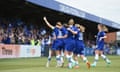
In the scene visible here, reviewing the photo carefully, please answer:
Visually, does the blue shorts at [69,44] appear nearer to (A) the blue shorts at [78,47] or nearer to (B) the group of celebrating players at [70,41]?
(B) the group of celebrating players at [70,41]

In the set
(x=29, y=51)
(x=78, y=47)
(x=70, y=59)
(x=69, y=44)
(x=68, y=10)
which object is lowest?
(x=70, y=59)

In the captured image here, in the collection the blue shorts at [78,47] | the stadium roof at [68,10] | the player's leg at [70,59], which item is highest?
the stadium roof at [68,10]

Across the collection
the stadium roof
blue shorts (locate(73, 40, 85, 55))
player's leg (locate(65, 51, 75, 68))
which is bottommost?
player's leg (locate(65, 51, 75, 68))

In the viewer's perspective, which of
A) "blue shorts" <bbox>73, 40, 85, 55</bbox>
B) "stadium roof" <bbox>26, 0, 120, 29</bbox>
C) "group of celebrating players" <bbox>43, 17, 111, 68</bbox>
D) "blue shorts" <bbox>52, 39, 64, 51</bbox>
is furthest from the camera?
"stadium roof" <bbox>26, 0, 120, 29</bbox>

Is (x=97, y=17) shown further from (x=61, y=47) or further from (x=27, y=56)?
(x=61, y=47)

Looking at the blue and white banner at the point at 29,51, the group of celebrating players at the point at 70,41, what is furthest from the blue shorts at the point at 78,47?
the blue and white banner at the point at 29,51

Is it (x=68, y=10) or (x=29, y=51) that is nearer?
(x=29, y=51)

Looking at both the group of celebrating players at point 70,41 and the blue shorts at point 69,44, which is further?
the blue shorts at point 69,44

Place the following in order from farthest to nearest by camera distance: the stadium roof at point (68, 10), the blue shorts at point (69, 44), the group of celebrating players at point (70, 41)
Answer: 1. the stadium roof at point (68, 10)
2. the blue shorts at point (69, 44)
3. the group of celebrating players at point (70, 41)

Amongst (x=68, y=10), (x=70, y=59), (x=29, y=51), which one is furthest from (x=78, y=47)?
(x=68, y=10)

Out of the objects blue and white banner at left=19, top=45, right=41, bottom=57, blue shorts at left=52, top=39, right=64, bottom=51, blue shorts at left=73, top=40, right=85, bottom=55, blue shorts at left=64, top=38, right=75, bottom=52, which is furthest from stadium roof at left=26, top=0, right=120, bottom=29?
blue shorts at left=64, top=38, right=75, bottom=52

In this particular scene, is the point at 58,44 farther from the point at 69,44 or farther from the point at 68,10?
the point at 68,10

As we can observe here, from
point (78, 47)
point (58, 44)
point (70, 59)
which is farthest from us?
point (58, 44)

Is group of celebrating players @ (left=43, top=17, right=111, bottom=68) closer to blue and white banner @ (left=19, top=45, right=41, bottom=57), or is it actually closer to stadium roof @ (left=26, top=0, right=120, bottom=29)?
stadium roof @ (left=26, top=0, right=120, bottom=29)
